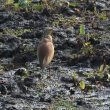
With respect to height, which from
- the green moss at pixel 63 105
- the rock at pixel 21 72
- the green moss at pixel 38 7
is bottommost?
the rock at pixel 21 72

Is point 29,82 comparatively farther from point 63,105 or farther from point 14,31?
point 14,31

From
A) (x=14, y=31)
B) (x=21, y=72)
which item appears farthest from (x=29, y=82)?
(x=14, y=31)

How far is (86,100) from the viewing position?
7.99 meters

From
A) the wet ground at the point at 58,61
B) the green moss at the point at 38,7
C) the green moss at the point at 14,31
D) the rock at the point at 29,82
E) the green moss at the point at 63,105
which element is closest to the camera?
the green moss at the point at 63,105

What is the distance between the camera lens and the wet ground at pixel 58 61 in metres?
7.97

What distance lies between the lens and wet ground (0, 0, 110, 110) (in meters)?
7.97

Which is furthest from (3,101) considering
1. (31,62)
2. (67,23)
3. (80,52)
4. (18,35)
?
(67,23)

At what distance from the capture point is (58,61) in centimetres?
976

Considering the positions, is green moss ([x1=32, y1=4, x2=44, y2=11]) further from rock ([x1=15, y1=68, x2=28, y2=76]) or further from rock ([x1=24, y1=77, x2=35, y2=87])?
rock ([x1=24, y1=77, x2=35, y2=87])

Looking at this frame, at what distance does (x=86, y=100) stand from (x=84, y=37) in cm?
297

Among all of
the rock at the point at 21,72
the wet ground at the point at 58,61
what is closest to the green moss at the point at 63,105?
the wet ground at the point at 58,61

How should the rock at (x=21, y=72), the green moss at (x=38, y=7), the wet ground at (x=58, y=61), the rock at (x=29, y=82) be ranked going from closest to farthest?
the wet ground at (x=58, y=61) → the rock at (x=29, y=82) → the rock at (x=21, y=72) → the green moss at (x=38, y=7)

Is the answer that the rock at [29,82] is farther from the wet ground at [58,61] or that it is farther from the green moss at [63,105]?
the green moss at [63,105]

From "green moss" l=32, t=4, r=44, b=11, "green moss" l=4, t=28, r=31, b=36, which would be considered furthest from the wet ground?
"green moss" l=32, t=4, r=44, b=11
